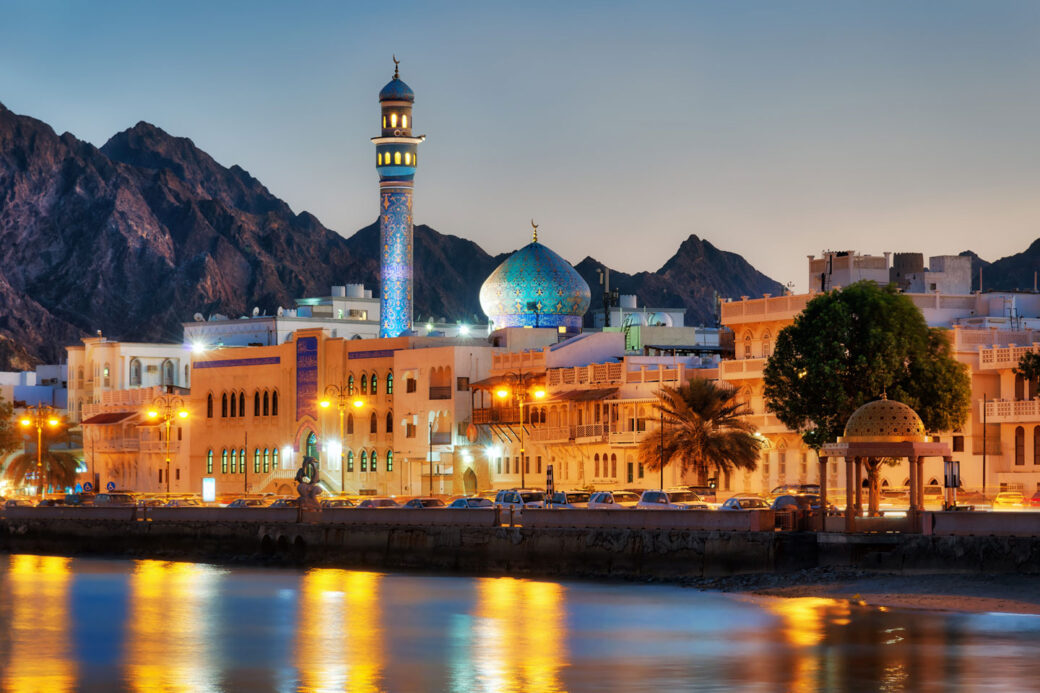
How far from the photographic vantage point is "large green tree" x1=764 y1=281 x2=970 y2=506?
6669 centimetres

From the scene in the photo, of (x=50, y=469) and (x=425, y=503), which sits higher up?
(x=50, y=469)

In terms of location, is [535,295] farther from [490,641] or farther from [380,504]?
[490,641]

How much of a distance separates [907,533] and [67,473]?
74862mm

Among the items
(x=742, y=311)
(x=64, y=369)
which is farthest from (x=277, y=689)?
(x=64, y=369)

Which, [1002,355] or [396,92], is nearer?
[1002,355]

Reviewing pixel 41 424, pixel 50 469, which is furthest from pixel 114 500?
pixel 50 469

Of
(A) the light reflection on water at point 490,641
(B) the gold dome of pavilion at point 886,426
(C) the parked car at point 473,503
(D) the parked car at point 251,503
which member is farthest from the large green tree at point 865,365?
(D) the parked car at point 251,503

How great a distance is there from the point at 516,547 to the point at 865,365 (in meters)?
14.1

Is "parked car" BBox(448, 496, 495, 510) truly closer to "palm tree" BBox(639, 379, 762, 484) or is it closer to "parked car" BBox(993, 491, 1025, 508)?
"palm tree" BBox(639, 379, 762, 484)

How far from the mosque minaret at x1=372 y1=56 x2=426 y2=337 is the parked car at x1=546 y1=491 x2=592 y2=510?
33177 millimetres

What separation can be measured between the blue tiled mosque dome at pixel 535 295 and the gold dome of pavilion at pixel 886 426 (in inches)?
2035

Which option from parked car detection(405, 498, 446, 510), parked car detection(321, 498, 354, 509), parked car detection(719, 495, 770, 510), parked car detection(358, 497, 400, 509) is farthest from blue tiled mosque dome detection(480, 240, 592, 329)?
parked car detection(719, 495, 770, 510)

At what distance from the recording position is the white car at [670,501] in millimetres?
61625

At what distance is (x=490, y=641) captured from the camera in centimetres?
4312
